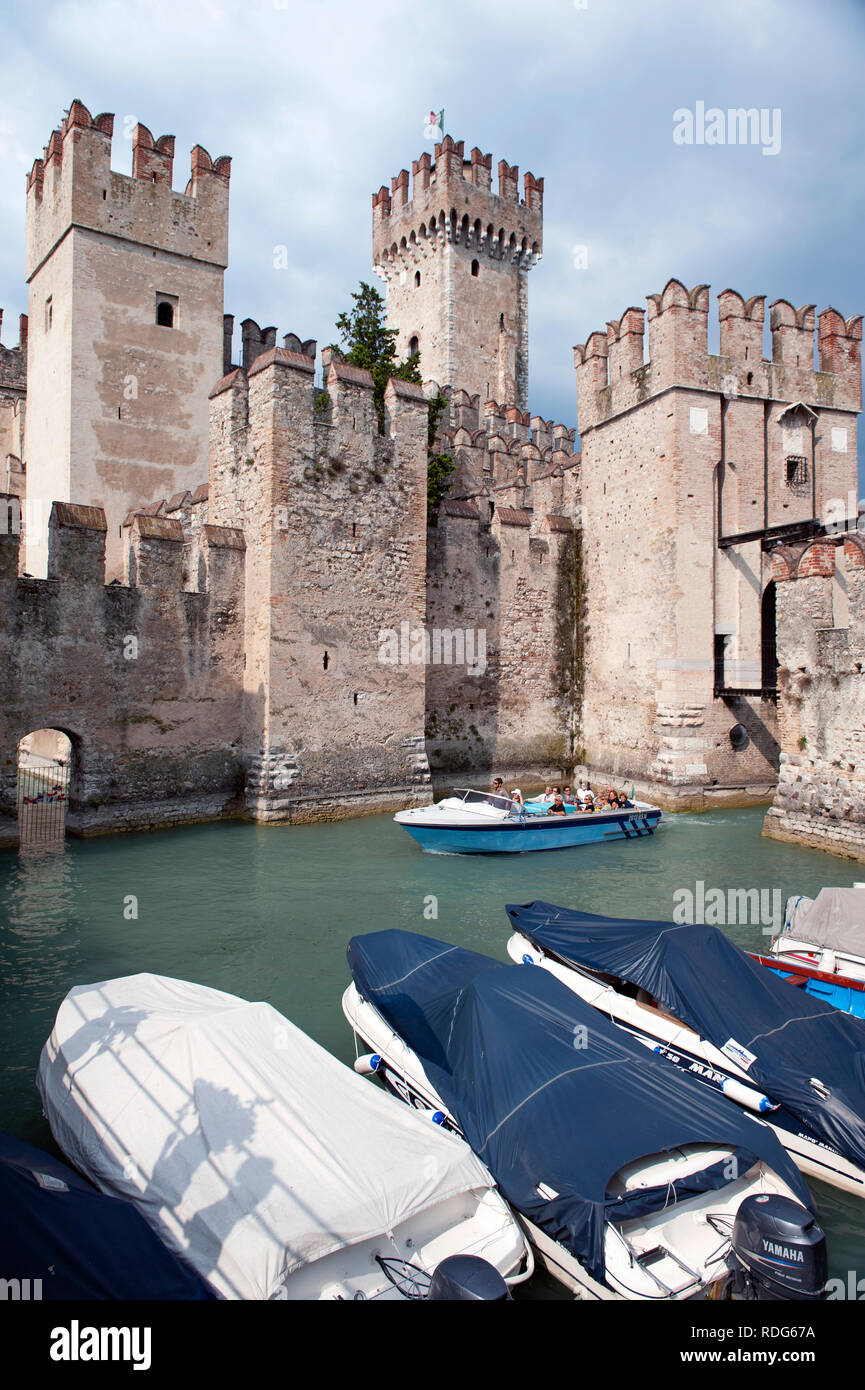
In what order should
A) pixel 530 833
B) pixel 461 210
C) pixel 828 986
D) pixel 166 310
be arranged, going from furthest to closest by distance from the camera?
1. pixel 461 210
2. pixel 166 310
3. pixel 530 833
4. pixel 828 986

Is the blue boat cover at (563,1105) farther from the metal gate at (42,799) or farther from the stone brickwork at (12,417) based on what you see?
the stone brickwork at (12,417)

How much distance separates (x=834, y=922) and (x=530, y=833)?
705 cm

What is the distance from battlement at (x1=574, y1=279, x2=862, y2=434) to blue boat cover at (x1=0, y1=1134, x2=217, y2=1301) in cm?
1889

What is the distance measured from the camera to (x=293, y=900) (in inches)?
481

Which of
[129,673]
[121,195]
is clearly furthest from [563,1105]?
[121,195]

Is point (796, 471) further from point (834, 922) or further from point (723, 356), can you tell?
point (834, 922)

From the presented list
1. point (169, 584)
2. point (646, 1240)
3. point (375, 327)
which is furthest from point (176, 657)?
point (646, 1240)

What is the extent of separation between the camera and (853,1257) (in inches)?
209

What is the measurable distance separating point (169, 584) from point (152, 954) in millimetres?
8650

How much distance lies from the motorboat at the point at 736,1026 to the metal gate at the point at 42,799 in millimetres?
10938

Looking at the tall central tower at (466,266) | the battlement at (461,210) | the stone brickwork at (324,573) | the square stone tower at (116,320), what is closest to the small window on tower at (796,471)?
the stone brickwork at (324,573)

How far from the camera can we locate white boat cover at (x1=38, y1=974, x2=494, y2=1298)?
452cm

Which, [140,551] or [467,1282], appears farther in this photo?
[140,551]
